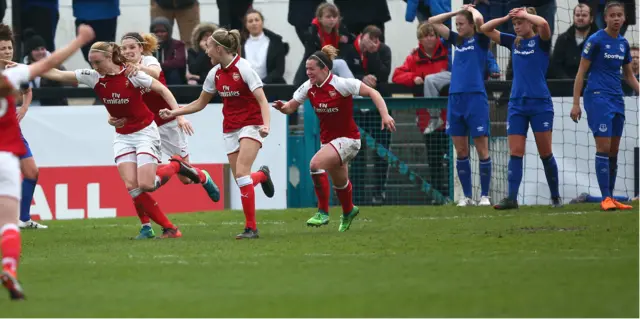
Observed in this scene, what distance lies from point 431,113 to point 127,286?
9.32 meters

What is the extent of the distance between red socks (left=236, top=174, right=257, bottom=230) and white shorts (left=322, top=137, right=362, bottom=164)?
1.26m

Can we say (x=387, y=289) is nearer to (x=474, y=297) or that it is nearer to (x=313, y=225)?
(x=474, y=297)

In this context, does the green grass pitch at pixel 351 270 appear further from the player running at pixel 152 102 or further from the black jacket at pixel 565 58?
the black jacket at pixel 565 58

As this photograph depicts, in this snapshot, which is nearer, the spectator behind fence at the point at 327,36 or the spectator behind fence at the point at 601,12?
the spectator behind fence at the point at 327,36

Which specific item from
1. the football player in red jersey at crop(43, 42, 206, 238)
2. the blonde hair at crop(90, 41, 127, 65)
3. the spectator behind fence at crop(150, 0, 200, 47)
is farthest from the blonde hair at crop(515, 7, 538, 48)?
the spectator behind fence at crop(150, 0, 200, 47)

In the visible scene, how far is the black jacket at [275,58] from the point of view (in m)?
17.2

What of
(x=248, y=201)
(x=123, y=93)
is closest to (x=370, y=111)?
(x=248, y=201)

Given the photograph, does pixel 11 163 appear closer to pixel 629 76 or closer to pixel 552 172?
pixel 552 172

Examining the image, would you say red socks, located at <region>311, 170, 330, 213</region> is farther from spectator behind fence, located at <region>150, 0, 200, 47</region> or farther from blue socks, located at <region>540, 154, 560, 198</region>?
spectator behind fence, located at <region>150, 0, 200, 47</region>

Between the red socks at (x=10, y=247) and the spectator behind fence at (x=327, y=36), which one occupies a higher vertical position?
the spectator behind fence at (x=327, y=36)

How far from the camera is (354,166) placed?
16.9m

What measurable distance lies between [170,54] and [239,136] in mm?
5657

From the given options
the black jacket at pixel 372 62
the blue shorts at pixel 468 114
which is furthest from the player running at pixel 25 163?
the blue shorts at pixel 468 114

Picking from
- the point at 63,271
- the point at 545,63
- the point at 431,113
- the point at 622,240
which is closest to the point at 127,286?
the point at 63,271
